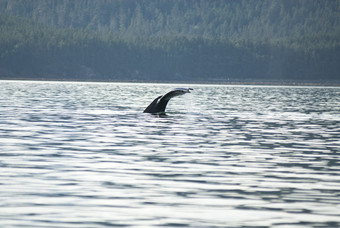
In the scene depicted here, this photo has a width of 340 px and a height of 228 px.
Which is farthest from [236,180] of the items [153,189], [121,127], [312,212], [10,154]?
[121,127]

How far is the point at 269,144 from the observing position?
30.1 meters

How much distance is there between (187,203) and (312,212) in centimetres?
250

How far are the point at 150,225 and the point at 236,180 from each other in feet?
19.0

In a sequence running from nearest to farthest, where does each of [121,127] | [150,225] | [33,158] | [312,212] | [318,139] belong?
1. [150,225]
2. [312,212]
3. [33,158]
4. [318,139]
5. [121,127]

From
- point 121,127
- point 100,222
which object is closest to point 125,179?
point 100,222

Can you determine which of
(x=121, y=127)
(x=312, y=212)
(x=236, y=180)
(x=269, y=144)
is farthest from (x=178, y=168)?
(x=121, y=127)

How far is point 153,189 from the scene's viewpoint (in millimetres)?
18266

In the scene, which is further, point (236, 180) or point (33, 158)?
point (33, 158)

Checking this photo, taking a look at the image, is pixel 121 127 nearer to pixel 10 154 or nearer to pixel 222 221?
pixel 10 154

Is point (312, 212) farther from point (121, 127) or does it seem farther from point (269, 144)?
point (121, 127)

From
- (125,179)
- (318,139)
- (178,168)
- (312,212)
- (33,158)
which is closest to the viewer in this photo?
(312,212)

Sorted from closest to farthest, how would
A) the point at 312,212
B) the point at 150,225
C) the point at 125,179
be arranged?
the point at 150,225, the point at 312,212, the point at 125,179

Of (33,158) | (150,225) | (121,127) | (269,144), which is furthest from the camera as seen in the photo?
(121,127)

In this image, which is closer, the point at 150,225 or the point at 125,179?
the point at 150,225
